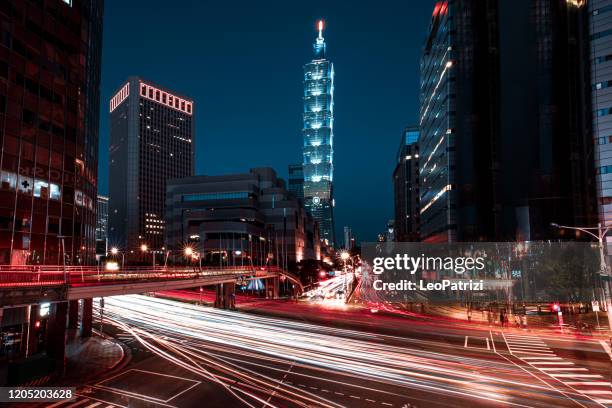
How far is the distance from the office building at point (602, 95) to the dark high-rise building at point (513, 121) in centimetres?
330

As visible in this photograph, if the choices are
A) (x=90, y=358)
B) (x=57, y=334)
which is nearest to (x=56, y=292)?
(x=57, y=334)

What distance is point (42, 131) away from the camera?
4181 centimetres

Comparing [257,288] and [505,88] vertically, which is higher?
[505,88]

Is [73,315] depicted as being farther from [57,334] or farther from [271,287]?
[271,287]

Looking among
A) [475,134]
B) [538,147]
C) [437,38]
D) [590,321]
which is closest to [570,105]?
[538,147]

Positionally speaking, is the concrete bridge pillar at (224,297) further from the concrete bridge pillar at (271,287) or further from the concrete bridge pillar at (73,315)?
the concrete bridge pillar at (271,287)

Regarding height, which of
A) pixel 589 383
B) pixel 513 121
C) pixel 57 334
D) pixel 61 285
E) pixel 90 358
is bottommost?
pixel 90 358

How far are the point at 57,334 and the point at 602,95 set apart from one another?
83.1 meters

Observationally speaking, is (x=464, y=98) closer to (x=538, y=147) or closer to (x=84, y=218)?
(x=538, y=147)

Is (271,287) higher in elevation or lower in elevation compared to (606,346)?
higher

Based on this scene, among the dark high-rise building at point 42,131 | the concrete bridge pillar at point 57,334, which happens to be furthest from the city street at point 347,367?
the dark high-rise building at point 42,131

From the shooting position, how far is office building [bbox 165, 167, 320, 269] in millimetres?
136375

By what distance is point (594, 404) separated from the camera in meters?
24.2

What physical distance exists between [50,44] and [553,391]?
1831 inches
